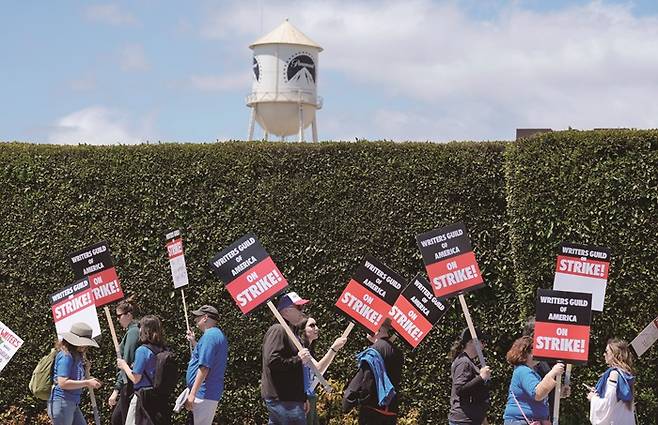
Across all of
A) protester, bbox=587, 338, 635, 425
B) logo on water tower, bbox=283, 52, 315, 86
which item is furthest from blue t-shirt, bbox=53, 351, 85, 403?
logo on water tower, bbox=283, 52, 315, 86

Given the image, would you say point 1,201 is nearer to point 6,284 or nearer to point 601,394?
point 6,284

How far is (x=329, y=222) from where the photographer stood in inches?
544

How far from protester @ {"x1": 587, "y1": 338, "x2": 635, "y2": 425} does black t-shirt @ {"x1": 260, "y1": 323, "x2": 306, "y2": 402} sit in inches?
107

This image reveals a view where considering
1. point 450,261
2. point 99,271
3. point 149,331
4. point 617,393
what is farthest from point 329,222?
point 617,393

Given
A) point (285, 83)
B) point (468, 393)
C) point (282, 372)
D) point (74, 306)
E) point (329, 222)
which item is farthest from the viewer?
point (285, 83)

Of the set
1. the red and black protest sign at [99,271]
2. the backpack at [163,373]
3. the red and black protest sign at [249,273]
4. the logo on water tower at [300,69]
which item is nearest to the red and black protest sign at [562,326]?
Answer: the red and black protest sign at [249,273]

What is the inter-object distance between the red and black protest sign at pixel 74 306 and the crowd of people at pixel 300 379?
380 millimetres

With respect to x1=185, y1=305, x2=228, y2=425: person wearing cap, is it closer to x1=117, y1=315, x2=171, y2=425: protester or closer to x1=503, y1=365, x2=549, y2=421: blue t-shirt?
x1=117, y1=315, x2=171, y2=425: protester

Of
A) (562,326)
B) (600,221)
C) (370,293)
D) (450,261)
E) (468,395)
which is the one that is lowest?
(468,395)

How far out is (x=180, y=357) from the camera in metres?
14.3

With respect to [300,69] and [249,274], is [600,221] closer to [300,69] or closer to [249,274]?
[249,274]

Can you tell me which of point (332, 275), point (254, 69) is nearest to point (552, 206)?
point (332, 275)

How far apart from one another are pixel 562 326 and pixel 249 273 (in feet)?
10.7

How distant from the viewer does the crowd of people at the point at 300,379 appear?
10.1 metres
